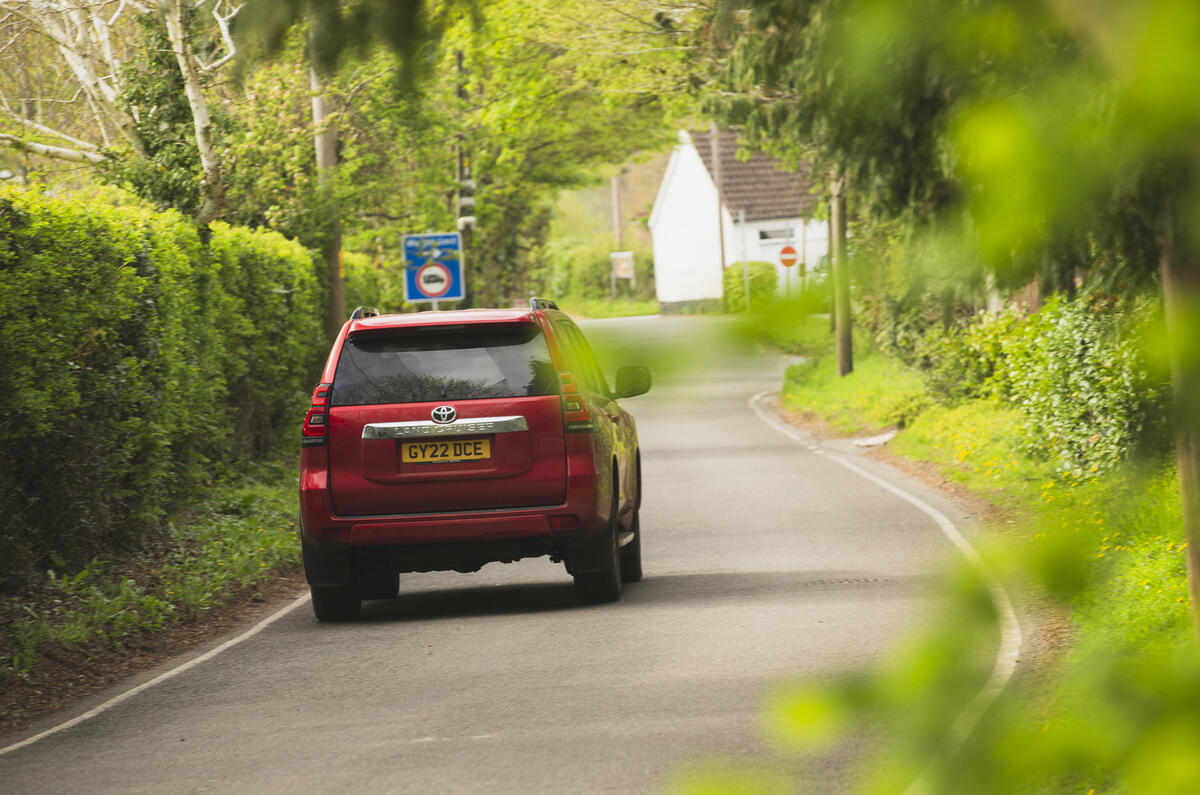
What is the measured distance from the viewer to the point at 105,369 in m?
13.0

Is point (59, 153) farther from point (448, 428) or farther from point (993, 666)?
point (993, 666)

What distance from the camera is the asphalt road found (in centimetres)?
663

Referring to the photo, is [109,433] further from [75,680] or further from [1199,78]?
[1199,78]

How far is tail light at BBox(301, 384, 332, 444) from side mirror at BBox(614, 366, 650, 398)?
8.34m

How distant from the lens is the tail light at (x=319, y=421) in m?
10.4

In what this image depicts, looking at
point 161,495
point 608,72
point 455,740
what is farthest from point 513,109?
point 455,740

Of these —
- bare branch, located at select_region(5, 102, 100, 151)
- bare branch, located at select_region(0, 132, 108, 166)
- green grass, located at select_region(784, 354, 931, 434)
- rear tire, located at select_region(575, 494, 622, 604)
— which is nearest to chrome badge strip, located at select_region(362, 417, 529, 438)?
rear tire, located at select_region(575, 494, 622, 604)

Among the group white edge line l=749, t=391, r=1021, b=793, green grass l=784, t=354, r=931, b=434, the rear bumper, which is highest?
white edge line l=749, t=391, r=1021, b=793

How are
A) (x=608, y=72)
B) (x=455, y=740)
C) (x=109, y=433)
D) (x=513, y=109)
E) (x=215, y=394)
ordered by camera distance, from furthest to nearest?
(x=513, y=109)
(x=608, y=72)
(x=215, y=394)
(x=109, y=433)
(x=455, y=740)

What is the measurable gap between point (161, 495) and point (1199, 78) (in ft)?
45.2

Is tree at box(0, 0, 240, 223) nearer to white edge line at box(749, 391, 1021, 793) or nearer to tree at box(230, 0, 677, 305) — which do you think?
tree at box(230, 0, 677, 305)

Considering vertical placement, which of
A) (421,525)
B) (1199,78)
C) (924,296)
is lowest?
(421,525)

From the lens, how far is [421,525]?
10.4 metres

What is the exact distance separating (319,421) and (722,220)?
415cm
